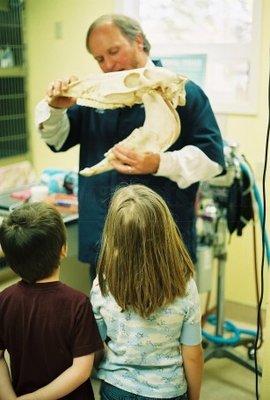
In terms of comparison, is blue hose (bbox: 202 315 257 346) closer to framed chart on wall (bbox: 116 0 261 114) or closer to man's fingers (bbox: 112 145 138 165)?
framed chart on wall (bbox: 116 0 261 114)

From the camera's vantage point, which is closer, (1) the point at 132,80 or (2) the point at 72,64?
(1) the point at 132,80

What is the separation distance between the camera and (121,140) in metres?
1.62

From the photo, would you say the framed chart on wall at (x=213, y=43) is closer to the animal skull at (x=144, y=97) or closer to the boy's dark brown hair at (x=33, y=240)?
the animal skull at (x=144, y=97)

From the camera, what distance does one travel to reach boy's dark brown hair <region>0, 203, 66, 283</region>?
108cm

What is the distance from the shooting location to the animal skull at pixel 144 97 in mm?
1377

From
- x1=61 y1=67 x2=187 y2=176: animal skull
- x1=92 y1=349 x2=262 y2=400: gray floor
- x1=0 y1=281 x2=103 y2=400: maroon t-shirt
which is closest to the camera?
x1=0 y1=281 x2=103 y2=400: maroon t-shirt

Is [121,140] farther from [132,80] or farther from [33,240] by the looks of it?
[33,240]

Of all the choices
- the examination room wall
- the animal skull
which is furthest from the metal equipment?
the animal skull

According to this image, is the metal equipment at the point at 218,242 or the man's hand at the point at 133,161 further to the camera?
the metal equipment at the point at 218,242

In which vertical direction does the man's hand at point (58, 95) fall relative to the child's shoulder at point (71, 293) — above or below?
above

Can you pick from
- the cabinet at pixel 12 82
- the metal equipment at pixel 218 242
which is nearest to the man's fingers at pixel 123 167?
the metal equipment at pixel 218 242

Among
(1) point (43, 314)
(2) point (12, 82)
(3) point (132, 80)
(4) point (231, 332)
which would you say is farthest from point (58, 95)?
(4) point (231, 332)

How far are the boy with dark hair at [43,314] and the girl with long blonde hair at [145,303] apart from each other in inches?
3.0

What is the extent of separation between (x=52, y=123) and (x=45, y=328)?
734 mm
